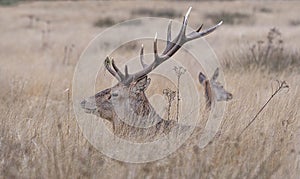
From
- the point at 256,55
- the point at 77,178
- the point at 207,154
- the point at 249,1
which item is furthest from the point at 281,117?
the point at 249,1

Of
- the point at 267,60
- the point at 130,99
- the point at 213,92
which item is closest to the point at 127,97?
the point at 130,99

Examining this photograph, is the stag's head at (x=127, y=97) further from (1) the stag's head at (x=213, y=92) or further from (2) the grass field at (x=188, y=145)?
(1) the stag's head at (x=213, y=92)

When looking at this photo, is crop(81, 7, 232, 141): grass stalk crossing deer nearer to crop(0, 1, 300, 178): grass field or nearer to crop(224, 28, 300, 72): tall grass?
crop(0, 1, 300, 178): grass field

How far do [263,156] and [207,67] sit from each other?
5.60 m

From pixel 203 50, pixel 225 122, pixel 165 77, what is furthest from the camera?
pixel 203 50

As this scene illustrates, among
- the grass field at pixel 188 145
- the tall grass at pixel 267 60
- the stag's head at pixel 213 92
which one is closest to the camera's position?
the grass field at pixel 188 145

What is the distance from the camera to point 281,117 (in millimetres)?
5230

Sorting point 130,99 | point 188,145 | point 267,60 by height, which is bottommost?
point 188,145

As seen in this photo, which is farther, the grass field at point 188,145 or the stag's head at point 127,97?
the stag's head at point 127,97

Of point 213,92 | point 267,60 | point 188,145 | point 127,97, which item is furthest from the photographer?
point 267,60

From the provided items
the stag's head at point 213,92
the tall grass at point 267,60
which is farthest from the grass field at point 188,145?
the stag's head at point 213,92

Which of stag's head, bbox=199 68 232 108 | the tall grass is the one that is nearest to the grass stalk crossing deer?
stag's head, bbox=199 68 232 108

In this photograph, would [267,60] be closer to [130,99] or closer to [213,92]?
[213,92]

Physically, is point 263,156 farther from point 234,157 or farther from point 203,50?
point 203,50
